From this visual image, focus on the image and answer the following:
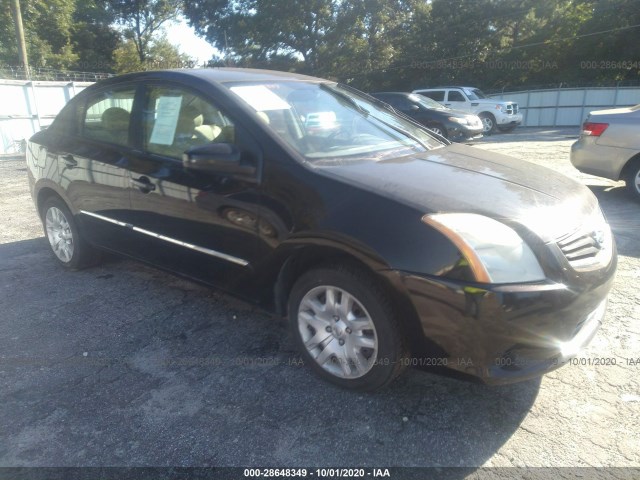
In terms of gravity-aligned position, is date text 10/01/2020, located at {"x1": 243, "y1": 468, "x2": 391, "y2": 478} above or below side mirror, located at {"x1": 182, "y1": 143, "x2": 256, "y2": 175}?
below

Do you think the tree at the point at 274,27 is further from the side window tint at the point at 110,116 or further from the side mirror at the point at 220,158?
the side mirror at the point at 220,158

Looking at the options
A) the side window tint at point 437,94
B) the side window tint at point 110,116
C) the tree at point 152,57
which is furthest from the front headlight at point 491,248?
the tree at point 152,57

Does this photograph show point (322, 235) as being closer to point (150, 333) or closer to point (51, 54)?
point (150, 333)

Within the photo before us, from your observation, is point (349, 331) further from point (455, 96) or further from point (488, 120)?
point (455, 96)

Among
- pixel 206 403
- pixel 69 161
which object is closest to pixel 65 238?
pixel 69 161

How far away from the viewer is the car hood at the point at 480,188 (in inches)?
93.7

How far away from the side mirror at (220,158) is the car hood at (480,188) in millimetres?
471

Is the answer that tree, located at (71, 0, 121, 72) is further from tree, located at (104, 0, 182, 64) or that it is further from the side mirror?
the side mirror

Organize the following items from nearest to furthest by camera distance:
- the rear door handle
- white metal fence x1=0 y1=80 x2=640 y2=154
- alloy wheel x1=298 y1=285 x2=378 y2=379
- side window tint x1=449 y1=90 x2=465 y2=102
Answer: alloy wheel x1=298 y1=285 x2=378 y2=379, the rear door handle, white metal fence x1=0 y1=80 x2=640 y2=154, side window tint x1=449 y1=90 x2=465 y2=102

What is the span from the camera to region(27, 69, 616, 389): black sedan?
2.25m

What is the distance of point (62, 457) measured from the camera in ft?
7.59

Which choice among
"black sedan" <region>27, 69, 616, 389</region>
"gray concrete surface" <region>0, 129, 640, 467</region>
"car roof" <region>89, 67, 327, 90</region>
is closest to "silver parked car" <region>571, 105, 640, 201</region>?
"gray concrete surface" <region>0, 129, 640, 467</region>

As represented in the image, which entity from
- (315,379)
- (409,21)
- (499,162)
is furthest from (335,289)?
(409,21)

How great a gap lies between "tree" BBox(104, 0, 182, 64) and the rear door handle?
4577cm
